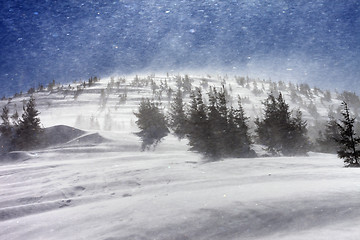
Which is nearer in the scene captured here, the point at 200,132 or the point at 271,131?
the point at 200,132

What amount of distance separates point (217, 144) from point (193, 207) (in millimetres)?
16058

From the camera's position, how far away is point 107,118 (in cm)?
5922

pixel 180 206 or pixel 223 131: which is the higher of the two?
pixel 180 206

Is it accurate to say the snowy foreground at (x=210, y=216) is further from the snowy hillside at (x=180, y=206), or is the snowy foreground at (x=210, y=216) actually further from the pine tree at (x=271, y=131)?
the pine tree at (x=271, y=131)

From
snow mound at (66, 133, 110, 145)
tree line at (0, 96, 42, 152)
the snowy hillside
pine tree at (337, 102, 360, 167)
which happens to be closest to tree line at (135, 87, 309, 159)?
snow mound at (66, 133, 110, 145)

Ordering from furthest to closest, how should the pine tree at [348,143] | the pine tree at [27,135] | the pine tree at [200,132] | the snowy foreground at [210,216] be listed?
1. the pine tree at [27,135]
2. the pine tree at [200,132]
3. the pine tree at [348,143]
4. the snowy foreground at [210,216]

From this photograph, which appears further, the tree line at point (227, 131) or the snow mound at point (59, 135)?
the snow mound at point (59, 135)

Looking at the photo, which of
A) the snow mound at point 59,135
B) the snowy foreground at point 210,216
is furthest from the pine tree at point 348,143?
the snow mound at point 59,135

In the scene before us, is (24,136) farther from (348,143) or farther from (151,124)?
(348,143)

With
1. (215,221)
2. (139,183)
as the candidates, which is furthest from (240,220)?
(139,183)

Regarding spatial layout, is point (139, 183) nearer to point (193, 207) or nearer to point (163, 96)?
point (193, 207)

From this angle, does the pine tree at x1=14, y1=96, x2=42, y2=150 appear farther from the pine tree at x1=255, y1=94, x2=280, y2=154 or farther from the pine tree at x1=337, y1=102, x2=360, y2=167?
the pine tree at x1=337, y1=102, x2=360, y2=167

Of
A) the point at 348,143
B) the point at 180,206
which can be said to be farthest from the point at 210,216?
the point at 348,143

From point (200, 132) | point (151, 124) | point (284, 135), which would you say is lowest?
point (284, 135)
